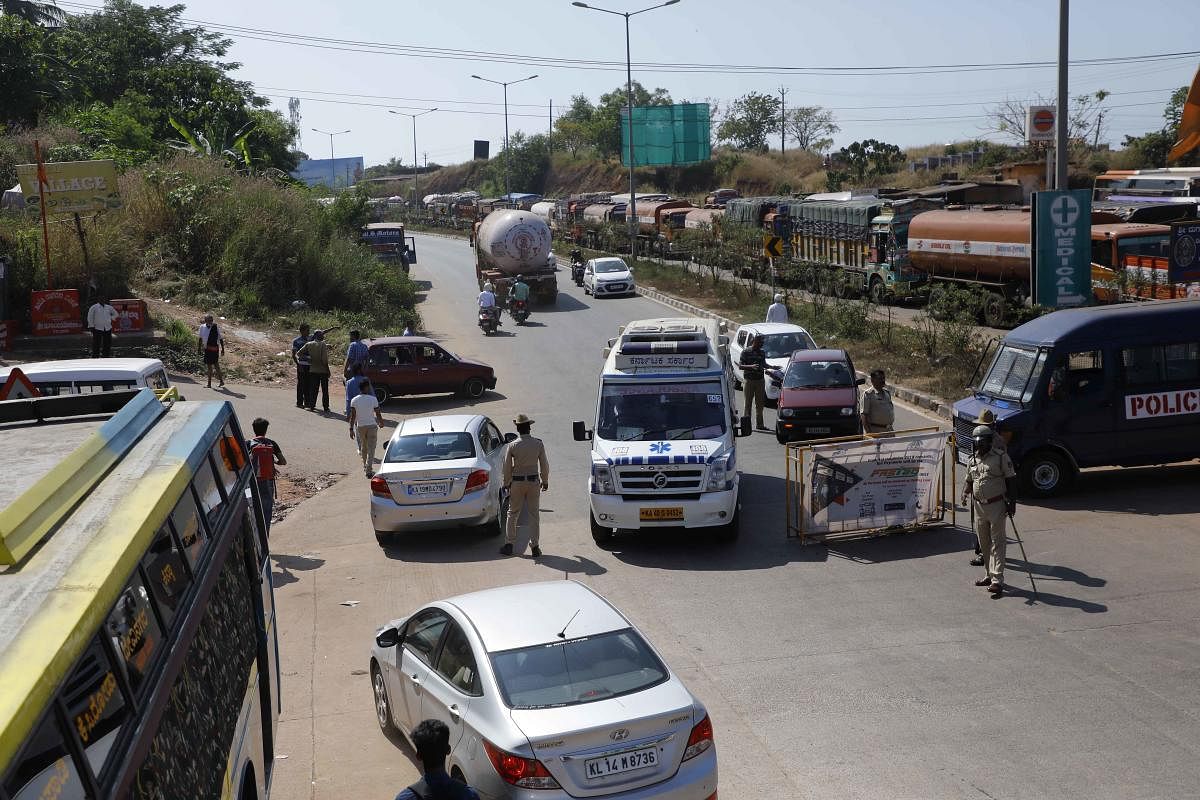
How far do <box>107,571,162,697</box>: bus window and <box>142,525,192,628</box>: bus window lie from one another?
0.13 meters

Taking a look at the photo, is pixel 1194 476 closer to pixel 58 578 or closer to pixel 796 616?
pixel 796 616

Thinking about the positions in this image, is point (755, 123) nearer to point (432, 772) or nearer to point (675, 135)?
point (675, 135)

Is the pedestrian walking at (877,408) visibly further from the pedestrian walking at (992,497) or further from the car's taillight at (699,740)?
the car's taillight at (699,740)

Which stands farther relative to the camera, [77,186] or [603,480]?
[77,186]

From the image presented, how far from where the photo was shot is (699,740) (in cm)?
668

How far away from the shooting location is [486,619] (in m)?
7.52

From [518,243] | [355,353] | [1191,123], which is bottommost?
[355,353]

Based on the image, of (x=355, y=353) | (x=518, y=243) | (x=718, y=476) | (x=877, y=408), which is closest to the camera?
(x=718, y=476)

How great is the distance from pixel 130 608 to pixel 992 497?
31.8 ft

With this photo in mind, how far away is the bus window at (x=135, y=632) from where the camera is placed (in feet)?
13.5

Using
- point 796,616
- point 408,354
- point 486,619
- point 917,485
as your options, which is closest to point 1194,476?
point 917,485

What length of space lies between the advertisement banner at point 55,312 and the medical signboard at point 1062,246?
2115 centimetres

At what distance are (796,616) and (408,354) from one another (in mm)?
16436

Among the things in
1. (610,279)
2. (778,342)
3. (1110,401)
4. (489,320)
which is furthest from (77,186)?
(1110,401)
